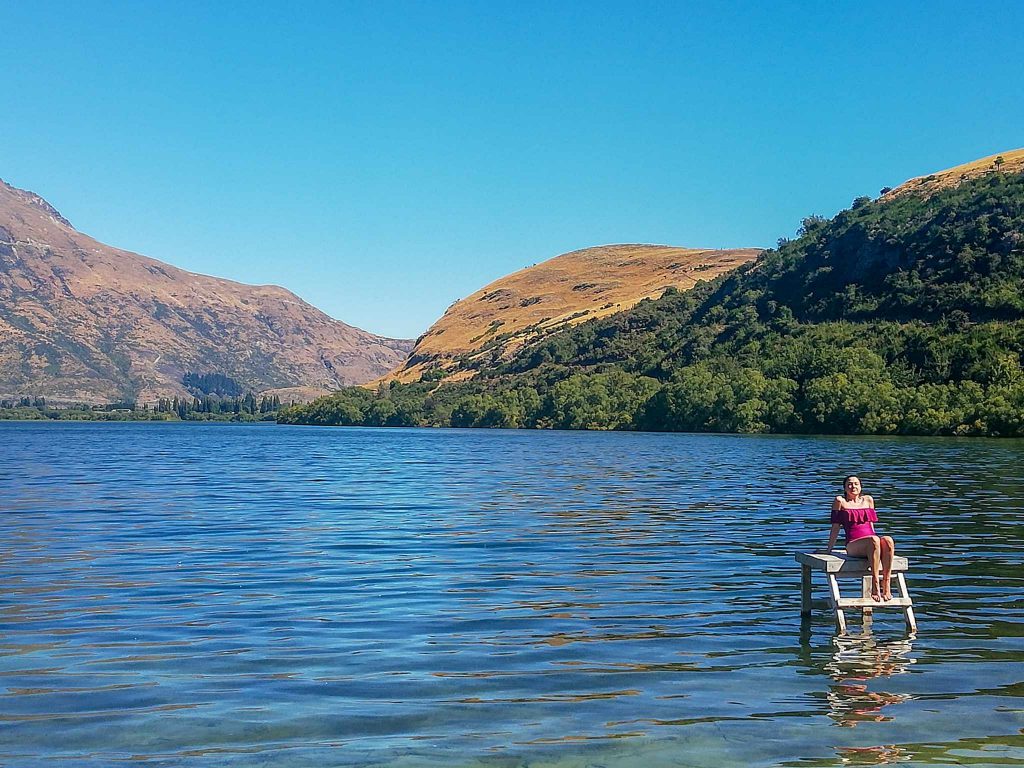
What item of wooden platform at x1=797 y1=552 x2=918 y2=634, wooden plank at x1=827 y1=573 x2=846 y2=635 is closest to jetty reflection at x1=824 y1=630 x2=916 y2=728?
wooden plank at x1=827 y1=573 x2=846 y2=635

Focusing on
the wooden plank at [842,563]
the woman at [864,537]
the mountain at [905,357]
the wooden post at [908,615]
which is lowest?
the wooden post at [908,615]

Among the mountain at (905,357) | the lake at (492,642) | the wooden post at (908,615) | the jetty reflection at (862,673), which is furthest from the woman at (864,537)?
the mountain at (905,357)

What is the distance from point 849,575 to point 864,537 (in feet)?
2.62

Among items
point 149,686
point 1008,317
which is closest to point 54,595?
point 149,686

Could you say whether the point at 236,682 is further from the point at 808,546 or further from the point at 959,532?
the point at 959,532

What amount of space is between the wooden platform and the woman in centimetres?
13

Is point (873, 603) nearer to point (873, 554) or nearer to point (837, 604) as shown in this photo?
point (837, 604)

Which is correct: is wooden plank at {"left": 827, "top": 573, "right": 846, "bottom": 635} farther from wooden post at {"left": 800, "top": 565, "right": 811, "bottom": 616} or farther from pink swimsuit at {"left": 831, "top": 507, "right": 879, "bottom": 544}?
pink swimsuit at {"left": 831, "top": 507, "right": 879, "bottom": 544}

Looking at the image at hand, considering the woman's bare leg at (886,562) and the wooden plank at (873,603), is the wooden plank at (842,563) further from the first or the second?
the wooden plank at (873,603)

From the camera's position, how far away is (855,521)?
1980cm

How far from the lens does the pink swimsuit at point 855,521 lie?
19.6 metres

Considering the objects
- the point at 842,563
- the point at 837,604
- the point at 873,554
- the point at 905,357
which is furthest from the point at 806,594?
the point at 905,357

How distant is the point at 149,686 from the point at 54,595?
8763mm

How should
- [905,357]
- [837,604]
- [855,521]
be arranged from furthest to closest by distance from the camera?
1. [905,357]
2. [855,521]
3. [837,604]
